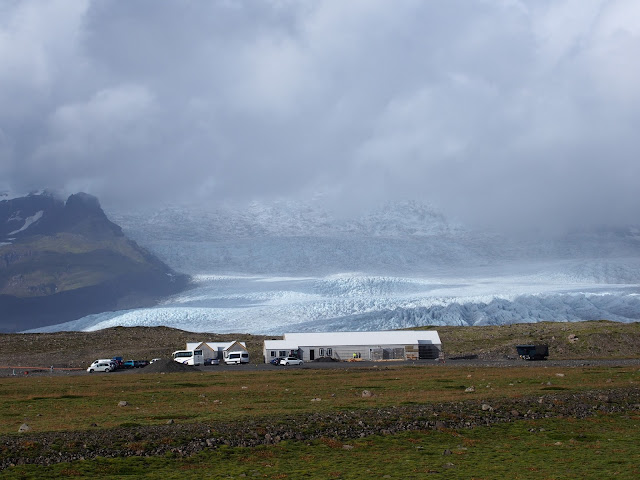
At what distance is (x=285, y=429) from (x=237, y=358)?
50.0 m

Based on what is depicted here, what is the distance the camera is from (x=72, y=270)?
464 ft

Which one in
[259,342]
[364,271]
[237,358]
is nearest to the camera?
[237,358]

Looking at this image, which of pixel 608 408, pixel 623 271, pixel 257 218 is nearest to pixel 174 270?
pixel 257 218

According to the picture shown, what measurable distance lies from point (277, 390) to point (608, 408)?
45.3 ft

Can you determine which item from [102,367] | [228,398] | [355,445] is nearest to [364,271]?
[102,367]

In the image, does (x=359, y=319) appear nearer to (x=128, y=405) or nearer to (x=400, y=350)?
(x=400, y=350)

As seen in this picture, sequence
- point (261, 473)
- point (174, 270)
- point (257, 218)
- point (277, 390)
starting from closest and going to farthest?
point (261, 473) < point (277, 390) < point (174, 270) < point (257, 218)

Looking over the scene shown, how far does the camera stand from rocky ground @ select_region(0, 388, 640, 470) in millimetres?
13203

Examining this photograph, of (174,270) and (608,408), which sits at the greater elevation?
(174,270)

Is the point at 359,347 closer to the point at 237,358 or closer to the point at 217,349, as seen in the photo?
the point at 237,358

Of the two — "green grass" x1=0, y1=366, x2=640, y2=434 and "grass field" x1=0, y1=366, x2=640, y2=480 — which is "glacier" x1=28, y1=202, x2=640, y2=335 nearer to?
"green grass" x1=0, y1=366, x2=640, y2=434

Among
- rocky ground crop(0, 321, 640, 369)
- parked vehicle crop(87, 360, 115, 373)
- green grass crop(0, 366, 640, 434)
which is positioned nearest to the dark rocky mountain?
rocky ground crop(0, 321, 640, 369)

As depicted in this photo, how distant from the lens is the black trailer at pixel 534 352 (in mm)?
56028

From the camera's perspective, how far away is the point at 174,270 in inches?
4496
